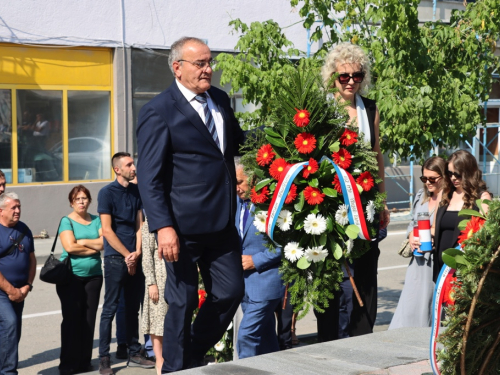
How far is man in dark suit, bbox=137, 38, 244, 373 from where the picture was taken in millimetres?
4488

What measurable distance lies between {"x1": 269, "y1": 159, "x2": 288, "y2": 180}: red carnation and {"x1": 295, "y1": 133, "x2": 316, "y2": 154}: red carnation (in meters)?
0.13

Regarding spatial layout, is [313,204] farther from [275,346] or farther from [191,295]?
[275,346]

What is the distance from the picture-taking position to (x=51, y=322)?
29.9 ft

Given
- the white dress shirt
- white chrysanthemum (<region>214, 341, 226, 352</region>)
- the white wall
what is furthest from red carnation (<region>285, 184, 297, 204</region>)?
the white wall

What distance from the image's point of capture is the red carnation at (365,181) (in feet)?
16.2

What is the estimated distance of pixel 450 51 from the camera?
28.4 feet

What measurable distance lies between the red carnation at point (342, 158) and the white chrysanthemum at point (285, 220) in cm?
43

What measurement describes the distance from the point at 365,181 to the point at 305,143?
456 mm

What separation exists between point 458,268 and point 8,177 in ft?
44.7

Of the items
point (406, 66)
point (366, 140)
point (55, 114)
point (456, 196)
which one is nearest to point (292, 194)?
point (366, 140)

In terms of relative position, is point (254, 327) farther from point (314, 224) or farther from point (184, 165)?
point (184, 165)

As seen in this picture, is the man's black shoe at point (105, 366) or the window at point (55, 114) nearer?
the man's black shoe at point (105, 366)

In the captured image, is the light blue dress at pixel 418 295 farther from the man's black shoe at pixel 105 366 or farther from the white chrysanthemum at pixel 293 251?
the man's black shoe at pixel 105 366

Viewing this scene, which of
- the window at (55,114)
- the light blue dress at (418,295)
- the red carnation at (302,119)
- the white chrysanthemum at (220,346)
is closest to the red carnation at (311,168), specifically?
the red carnation at (302,119)
